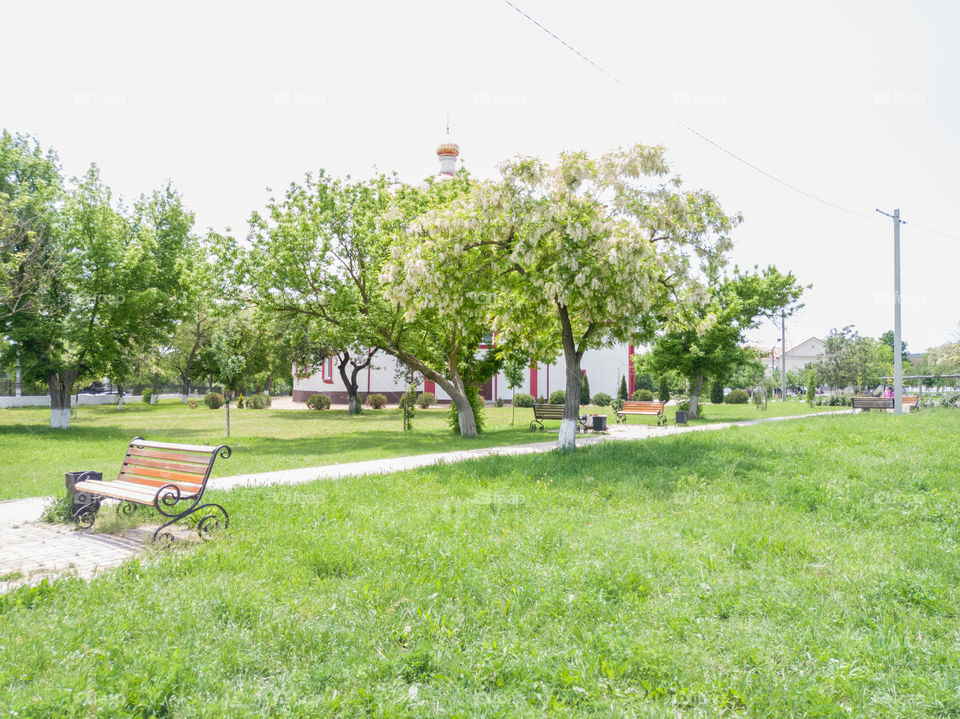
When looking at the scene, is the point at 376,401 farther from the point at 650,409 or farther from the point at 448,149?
the point at 650,409

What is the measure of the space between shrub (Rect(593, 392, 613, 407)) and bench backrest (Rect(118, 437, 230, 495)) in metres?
41.8

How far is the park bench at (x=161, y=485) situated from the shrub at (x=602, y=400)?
41.6 m

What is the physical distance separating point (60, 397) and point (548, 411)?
61.0ft

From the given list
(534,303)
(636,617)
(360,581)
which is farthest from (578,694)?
(534,303)

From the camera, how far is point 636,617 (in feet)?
14.5

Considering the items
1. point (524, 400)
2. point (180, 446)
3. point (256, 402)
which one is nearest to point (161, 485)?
point (180, 446)

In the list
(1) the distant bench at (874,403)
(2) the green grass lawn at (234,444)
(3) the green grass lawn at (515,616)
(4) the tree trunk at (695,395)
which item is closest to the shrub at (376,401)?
(2) the green grass lawn at (234,444)

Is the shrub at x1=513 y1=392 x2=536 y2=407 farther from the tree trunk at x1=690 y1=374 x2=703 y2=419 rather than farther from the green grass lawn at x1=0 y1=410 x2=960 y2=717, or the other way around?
the green grass lawn at x1=0 y1=410 x2=960 y2=717

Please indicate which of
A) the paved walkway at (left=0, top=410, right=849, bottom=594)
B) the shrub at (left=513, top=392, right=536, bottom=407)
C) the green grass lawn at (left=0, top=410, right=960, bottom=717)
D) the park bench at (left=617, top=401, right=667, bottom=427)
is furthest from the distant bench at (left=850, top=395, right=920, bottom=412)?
the paved walkway at (left=0, top=410, right=849, bottom=594)

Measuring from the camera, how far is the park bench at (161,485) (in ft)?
22.1

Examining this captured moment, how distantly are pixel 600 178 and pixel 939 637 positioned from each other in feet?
34.7

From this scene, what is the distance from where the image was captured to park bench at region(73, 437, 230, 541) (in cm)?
673

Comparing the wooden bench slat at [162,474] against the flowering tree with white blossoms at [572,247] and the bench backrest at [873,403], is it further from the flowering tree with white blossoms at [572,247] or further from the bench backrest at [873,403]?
the bench backrest at [873,403]

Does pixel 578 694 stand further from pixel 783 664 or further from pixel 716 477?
pixel 716 477
